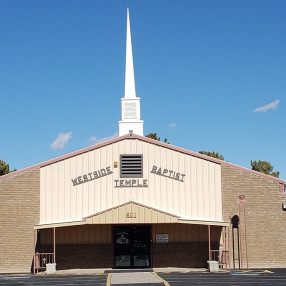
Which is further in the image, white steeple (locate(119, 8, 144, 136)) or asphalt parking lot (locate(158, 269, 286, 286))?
white steeple (locate(119, 8, 144, 136))

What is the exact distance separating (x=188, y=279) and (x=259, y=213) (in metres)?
8.01

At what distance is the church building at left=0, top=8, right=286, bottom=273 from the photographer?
98.0ft

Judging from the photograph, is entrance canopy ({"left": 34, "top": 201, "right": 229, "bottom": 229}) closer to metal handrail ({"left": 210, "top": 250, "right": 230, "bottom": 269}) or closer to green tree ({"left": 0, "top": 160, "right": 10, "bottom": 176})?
metal handrail ({"left": 210, "top": 250, "right": 230, "bottom": 269})

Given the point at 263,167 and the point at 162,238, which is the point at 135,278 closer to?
the point at 162,238

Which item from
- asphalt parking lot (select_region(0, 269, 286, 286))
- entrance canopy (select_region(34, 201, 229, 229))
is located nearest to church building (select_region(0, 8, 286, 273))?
entrance canopy (select_region(34, 201, 229, 229))

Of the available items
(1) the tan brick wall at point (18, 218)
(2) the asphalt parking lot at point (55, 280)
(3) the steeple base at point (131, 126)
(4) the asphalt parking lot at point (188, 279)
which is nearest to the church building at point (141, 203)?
(1) the tan brick wall at point (18, 218)

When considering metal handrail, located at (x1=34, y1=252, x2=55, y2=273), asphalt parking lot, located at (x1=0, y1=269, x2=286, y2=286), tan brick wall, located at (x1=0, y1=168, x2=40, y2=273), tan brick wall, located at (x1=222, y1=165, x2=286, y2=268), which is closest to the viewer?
asphalt parking lot, located at (x1=0, y1=269, x2=286, y2=286)

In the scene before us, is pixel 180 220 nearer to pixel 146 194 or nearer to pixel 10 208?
pixel 146 194

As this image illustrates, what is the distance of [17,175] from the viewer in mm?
30219

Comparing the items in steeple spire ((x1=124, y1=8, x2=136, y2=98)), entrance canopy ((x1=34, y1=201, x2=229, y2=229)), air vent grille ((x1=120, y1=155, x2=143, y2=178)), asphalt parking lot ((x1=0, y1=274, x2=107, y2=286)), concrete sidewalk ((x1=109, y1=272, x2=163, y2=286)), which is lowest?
asphalt parking lot ((x1=0, y1=274, x2=107, y2=286))

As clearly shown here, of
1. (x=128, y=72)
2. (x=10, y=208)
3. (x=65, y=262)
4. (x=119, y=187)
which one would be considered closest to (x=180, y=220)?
(x=119, y=187)

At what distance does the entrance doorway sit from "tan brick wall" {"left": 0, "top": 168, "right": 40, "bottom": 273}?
4532mm

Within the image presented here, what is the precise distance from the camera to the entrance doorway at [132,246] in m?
30.1

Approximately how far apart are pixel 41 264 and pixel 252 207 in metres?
11.8
